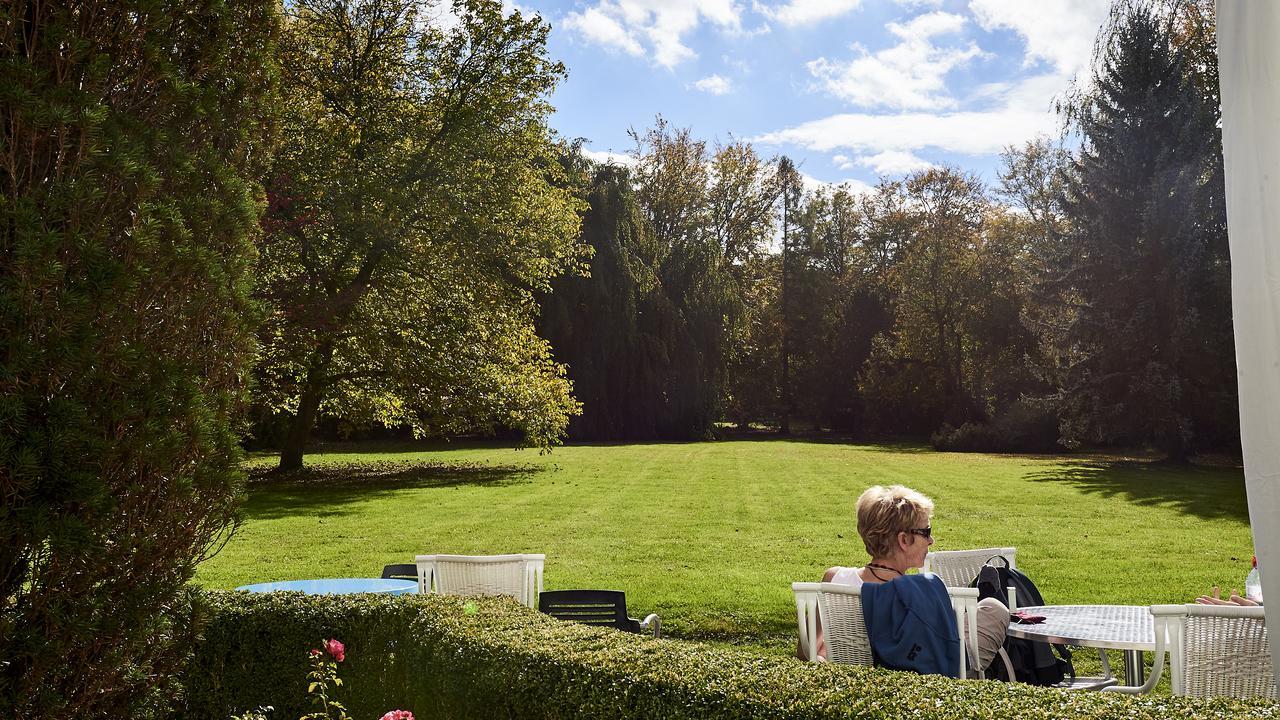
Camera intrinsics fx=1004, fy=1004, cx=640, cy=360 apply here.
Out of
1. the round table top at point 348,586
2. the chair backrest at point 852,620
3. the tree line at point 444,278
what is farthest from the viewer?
the round table top at point 348,586

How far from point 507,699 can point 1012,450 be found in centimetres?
3454

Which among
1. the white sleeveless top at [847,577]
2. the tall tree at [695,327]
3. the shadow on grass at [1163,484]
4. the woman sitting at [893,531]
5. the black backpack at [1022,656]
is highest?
the tall tree at [695,327]

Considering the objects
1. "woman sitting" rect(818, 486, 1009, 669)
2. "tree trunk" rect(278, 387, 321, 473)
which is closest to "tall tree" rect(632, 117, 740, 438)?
"tree trunk" rect(278, 387, 321, 473)

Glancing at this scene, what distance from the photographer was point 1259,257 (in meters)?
2.06

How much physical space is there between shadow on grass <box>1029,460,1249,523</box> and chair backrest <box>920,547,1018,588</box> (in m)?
11.4

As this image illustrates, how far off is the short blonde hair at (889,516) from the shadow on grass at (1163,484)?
1317 centimetres

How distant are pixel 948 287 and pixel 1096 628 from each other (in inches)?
A: 1605

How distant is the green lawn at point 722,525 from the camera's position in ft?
33.0

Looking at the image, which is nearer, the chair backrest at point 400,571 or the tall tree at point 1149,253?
the chair backrest at point 400,571

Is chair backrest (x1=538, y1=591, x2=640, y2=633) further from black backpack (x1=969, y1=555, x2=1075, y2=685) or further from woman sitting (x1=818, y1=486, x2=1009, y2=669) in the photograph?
black backpack (x1=969, y1=555, x2=1075, y2=685)

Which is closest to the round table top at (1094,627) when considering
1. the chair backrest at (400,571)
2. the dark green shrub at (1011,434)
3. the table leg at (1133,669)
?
the table leg at (1133,669)

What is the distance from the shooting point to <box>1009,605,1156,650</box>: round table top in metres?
3.93

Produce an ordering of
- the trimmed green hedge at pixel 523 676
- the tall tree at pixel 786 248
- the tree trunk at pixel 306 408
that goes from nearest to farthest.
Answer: the trimmed green hedge at pixel 523 676
the tree trunk at pixel 306 408
the tall tree at pixel 786 248

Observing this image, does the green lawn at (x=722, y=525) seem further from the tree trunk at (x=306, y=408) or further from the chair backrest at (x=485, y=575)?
the chair backrest at (x=485, y=575)
